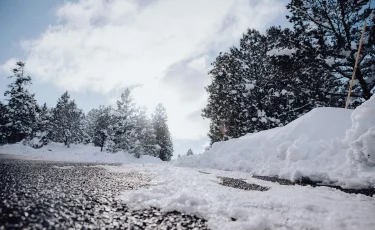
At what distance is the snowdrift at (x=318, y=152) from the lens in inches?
217

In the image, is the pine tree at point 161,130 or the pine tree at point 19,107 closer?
the pine tree at point 19,107

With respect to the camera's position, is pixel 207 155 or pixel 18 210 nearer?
pixel 18 210

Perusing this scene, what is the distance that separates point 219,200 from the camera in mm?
3318

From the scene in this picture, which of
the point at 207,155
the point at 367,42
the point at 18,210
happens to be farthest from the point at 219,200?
the point at 367,42

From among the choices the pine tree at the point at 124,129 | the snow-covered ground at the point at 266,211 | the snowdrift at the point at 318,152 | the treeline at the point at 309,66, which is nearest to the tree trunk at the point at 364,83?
the treeline at the point at 309,66

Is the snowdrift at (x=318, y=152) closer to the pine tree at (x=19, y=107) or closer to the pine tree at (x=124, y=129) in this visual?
the pine tree at (x=124, y=129)

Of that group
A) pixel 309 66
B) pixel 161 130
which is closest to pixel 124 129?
pixel 161 130

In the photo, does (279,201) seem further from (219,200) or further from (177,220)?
(177,220)

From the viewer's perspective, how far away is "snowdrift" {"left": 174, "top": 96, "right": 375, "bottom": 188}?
18.0 feet

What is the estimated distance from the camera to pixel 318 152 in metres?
7.50

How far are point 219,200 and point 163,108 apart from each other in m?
48.1

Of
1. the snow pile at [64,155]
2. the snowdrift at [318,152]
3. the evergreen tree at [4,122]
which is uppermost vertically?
the evergreen tree at [4,122]

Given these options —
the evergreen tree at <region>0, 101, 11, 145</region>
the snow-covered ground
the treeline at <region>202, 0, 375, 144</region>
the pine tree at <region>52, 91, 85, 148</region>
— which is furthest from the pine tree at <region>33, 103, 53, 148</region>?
the snow-covered ground

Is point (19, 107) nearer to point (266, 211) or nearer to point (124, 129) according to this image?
point (124, 129)
